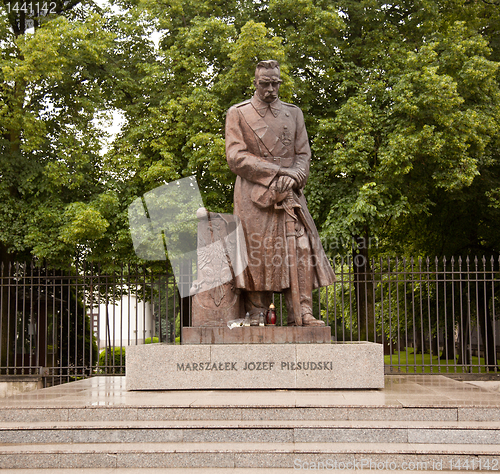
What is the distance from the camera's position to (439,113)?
43.6ft

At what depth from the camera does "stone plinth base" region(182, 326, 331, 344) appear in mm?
7672

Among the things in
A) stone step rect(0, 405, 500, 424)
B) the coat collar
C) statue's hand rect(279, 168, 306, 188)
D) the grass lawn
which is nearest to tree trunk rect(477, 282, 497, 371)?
the grass lawn

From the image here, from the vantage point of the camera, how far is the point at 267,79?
26.8 feet

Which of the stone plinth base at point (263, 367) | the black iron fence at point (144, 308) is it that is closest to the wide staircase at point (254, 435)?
→ the stone plinth base at point (263, 367)

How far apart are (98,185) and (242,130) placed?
8119 millimetres

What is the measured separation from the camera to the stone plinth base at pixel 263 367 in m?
7.27

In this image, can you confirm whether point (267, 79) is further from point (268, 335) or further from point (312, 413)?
point (312, 413)

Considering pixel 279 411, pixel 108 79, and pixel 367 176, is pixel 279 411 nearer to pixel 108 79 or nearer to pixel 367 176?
pixel 367 176

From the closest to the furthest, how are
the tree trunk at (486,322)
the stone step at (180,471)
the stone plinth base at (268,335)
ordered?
the stone step at (180,471) < the stone plinth base at (268,335) < the tree trunk at (486,322)

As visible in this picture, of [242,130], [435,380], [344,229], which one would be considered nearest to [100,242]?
[344,229]

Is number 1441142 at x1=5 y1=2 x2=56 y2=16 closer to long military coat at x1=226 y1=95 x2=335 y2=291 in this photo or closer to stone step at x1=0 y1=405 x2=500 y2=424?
long military coat at x1=226 y1=95 x2=335 y2=291

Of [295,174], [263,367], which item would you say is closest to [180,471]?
[263,367]

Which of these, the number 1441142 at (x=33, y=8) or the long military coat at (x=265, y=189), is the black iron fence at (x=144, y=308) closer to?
the long military coat at (x=265, y=189)

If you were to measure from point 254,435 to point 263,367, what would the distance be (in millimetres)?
1764
